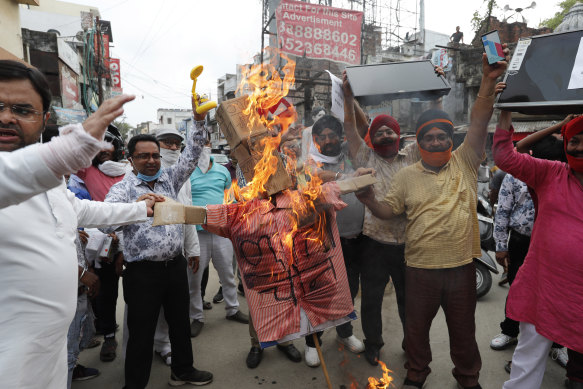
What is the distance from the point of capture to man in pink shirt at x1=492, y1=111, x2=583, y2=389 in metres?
2.23

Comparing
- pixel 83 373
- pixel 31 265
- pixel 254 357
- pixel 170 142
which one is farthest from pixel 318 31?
pixel 31 265

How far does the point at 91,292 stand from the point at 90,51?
21.0m

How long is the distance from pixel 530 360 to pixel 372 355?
1.46 meters

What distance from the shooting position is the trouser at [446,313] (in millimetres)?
2750

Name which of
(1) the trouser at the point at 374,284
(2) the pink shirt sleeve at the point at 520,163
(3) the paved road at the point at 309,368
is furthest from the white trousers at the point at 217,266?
(2) the pink shirt sleeve at the point at 520,163

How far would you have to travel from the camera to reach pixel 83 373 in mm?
3420

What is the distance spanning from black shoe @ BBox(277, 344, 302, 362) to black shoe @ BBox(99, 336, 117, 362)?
78.8 inches

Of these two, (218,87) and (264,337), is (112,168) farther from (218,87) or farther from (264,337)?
(218,87)

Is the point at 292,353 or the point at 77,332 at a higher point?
the point at 77,332

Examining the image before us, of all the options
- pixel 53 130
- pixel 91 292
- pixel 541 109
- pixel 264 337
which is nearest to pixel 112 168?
pixel 53 130

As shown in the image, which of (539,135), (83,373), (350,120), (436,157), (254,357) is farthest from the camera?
(254,357)

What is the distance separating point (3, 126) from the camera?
4.77 ft

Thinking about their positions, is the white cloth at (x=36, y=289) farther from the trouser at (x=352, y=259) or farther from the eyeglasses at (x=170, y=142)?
the trouser at (x=352, y=259)

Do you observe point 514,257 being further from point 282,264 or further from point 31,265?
point 31,265
